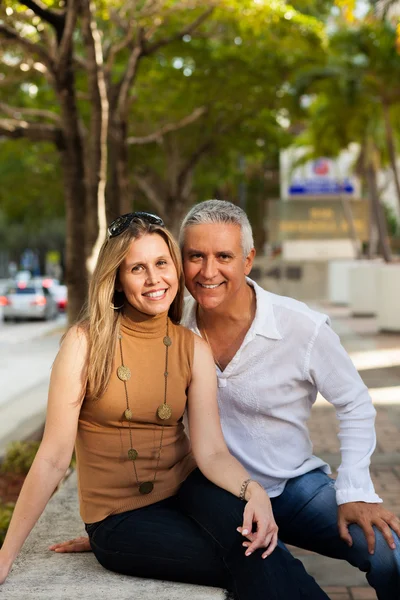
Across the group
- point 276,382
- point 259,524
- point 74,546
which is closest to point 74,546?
point 74,546

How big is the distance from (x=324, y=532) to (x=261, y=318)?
0.78 meters

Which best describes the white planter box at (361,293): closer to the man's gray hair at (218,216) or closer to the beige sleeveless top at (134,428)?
the man's gray hair at (218,216)

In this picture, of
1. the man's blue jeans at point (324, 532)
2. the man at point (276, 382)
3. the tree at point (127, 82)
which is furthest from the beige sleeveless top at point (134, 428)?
the tree at point (127, 82)

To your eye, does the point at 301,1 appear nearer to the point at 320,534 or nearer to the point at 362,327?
the point at 362,327

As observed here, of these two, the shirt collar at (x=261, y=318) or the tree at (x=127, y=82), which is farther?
the tree at (x=127, y=82)

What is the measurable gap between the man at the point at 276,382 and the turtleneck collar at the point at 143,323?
10.7 inches

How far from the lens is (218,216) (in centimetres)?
334

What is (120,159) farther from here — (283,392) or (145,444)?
(145,444)

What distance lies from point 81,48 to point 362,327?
794 centimetres

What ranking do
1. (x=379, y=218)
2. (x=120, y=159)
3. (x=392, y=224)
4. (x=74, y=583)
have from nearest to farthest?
(x=74, y=583) → (x=120, y=159) → (x=379, y=218) → (x=392, y=224)

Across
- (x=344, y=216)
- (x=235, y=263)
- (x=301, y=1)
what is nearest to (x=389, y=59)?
(x=301, y=1)

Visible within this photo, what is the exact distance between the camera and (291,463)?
344 centimetres

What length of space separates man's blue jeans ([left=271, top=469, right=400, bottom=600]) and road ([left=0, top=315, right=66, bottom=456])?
15.3 ft

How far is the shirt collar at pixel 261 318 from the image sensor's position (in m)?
3.38
